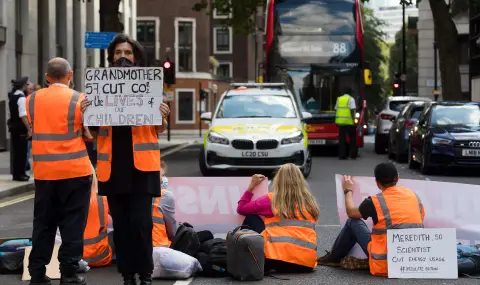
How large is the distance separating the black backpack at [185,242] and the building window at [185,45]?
2860 inches

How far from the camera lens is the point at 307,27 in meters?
26.6

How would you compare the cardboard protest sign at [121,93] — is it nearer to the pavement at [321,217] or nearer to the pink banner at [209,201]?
the pavement at [321,217]

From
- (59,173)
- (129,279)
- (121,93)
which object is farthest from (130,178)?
(59,173)

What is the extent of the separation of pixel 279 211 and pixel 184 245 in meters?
0.88

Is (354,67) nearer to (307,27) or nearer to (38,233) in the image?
(307,27)

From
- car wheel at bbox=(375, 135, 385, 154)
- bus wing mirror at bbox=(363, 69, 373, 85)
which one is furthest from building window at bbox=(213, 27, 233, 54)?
bus wing mirror at bbox=(363, 69, 373, 85)

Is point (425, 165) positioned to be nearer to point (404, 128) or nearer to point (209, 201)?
point (404, 128)

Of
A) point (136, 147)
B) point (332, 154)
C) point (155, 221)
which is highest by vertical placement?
point (136, 147)

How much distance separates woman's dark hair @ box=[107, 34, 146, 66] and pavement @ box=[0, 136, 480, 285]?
1906 millimetres

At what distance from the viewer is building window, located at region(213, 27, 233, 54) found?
103 m

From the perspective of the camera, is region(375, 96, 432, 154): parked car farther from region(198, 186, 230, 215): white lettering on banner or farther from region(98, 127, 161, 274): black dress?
region(98, 127, 161, 274): black dress

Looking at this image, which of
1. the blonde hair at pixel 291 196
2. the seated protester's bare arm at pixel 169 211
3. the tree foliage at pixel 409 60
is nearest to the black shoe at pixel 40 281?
the seated protester's bare arm at pixel 169 211

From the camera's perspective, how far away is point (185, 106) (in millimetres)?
79062

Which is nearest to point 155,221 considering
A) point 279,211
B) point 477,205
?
point 279,211
